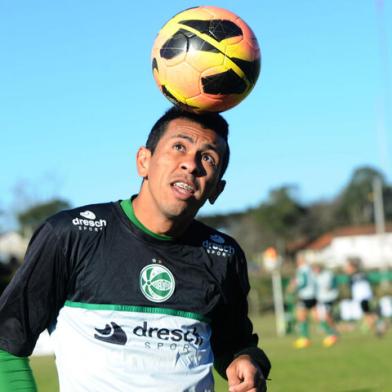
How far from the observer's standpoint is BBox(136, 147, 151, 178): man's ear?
3.79 m

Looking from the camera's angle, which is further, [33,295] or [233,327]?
[233,327]

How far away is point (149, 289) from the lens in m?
3.51

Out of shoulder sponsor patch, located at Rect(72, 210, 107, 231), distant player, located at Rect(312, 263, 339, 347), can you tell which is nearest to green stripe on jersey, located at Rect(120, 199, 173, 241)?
shoulder sponsor patch, located at Rect(72, 210, 107, 231)

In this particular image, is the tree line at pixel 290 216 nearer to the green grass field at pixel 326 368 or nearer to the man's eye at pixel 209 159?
the green grass field at pixel 326 368

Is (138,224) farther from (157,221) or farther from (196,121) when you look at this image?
(196,121)

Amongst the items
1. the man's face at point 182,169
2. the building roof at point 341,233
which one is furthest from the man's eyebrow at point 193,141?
the building roof at point 341,233

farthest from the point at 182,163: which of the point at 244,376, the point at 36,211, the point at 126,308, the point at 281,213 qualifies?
the point at 281,213

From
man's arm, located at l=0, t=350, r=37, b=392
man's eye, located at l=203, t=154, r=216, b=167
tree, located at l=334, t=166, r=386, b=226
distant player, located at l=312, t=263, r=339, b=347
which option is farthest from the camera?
tree, located at l=334, t=166, r=386, b=226

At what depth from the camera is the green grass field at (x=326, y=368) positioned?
442 inches

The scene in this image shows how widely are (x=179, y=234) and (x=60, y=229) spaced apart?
55 centimetres

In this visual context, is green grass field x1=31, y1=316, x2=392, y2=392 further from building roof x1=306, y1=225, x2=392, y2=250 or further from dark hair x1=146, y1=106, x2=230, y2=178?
building roof x1=306, y1=225, x2=392, y2=250

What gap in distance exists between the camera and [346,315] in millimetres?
27297

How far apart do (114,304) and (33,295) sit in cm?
32

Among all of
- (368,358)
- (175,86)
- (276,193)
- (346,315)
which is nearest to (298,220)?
(276,193)
